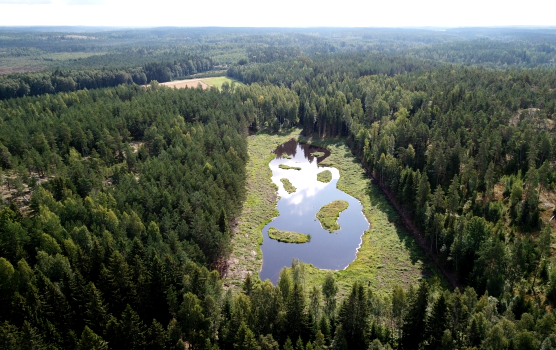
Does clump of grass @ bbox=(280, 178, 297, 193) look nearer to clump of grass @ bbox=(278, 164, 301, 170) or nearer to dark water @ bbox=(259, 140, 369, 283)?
dark water @ bbox=(259, 140, 369, 283)

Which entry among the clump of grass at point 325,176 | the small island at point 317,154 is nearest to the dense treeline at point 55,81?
the small island at point 317,154

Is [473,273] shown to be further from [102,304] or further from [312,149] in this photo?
[312,149]

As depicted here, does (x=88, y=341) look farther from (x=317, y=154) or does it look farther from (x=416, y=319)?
(x=317, y=154)

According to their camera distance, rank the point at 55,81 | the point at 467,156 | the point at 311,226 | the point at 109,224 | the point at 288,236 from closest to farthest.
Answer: the point at 109,224, the point at 288,236, the point at 311,226, the point at 467,156, the point at 55,81

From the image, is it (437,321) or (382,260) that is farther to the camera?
(382,260)

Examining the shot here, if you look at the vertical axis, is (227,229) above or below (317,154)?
above

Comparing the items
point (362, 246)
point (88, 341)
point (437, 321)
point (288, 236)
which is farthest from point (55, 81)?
point (437, 321)
